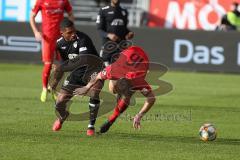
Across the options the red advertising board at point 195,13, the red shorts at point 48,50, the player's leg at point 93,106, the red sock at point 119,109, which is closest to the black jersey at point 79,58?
the player's leg at point 93,106

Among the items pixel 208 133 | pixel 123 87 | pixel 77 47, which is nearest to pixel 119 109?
pixel 123 87

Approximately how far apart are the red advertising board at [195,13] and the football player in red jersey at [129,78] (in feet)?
72.2

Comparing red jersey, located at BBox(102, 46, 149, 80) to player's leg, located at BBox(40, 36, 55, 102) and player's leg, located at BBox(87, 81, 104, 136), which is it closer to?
player's leg, located at BBox(87, 81, 104, 136)

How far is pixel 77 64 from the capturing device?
12750 millimetres

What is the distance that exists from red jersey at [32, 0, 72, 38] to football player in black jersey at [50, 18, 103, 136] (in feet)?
13.7

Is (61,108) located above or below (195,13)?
above

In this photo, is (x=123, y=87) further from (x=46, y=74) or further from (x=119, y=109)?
(x=46, y=74)

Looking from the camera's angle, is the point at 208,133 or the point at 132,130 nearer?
the point at 208,133

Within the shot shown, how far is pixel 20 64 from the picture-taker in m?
27.3

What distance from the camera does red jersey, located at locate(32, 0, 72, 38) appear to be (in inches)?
671

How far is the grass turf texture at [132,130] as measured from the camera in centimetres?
1029

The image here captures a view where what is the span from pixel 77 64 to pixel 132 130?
1444 millimetres

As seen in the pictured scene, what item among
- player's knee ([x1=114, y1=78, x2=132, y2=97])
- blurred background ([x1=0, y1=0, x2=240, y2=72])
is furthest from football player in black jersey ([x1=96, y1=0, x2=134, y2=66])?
blurred background ([x1=0, y1=0, x2=240, y2=72])

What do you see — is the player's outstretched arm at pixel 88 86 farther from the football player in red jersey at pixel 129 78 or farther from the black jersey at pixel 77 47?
the black jersey at pixel 77 47
